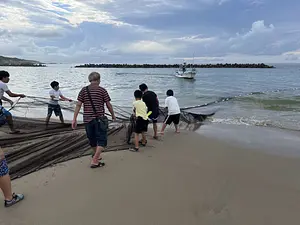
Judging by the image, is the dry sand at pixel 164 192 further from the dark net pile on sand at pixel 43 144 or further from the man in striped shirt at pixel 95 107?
the man in striped shirt at pixel 95 107

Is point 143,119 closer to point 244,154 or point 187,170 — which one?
point 187,170

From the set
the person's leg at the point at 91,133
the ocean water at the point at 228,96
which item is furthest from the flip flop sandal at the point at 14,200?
the ocean water at the point at 228,96

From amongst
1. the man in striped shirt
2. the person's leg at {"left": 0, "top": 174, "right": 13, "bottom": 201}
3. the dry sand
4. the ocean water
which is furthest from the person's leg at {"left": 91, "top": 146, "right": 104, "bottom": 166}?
the ocean water

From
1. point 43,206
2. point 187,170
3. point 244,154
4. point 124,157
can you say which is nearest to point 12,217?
point 43,206

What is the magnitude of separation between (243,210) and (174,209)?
3.10 feet

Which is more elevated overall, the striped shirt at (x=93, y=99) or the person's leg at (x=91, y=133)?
the striped shirt at (x=93, y=99)

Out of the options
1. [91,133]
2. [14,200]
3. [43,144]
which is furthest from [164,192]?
[43,144]

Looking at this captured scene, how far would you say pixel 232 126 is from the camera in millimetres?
9102

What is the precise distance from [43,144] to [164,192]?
2.95m

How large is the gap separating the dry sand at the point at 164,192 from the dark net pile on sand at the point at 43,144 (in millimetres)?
372

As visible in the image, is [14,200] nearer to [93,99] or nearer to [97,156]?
[97,156]

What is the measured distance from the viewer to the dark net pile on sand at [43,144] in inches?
185

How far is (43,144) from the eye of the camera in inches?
209

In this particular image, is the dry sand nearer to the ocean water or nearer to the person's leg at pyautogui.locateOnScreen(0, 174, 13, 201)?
the person's leg at pyautogui.locateOnScreen(0, 174, 13, 201)
